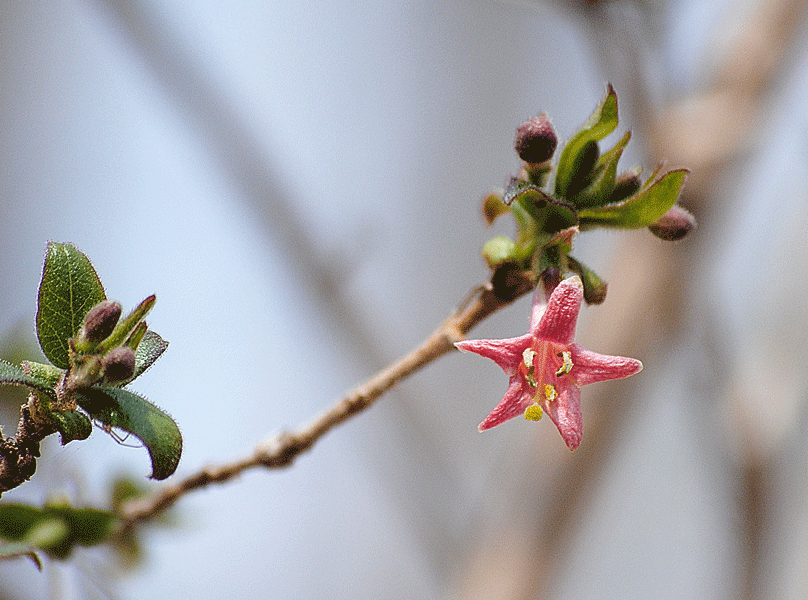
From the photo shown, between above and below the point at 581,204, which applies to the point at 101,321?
above

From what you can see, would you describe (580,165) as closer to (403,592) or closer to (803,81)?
(803,81)

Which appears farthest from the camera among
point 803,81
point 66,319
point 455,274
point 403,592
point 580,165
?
point 455,274

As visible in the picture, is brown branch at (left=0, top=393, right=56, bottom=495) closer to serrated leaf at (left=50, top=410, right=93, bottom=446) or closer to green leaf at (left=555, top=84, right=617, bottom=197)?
serrated leaf at (left=50, top=410, right=93, bottom=446)

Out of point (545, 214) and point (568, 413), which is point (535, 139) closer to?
point (545, 214)

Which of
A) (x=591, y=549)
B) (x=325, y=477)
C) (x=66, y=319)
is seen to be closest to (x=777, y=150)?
(x=591, y=549)

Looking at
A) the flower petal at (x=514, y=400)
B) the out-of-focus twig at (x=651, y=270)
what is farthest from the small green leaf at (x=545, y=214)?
the out-of-focus twig at (x=651, y=270)

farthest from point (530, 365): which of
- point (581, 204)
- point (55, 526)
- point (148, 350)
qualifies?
point (55, 526)

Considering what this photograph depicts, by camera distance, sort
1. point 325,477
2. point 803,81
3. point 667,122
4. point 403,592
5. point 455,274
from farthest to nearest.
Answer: point 455,274 → point 403,592 → point 325,477 → point 803,81 → point 667,122
